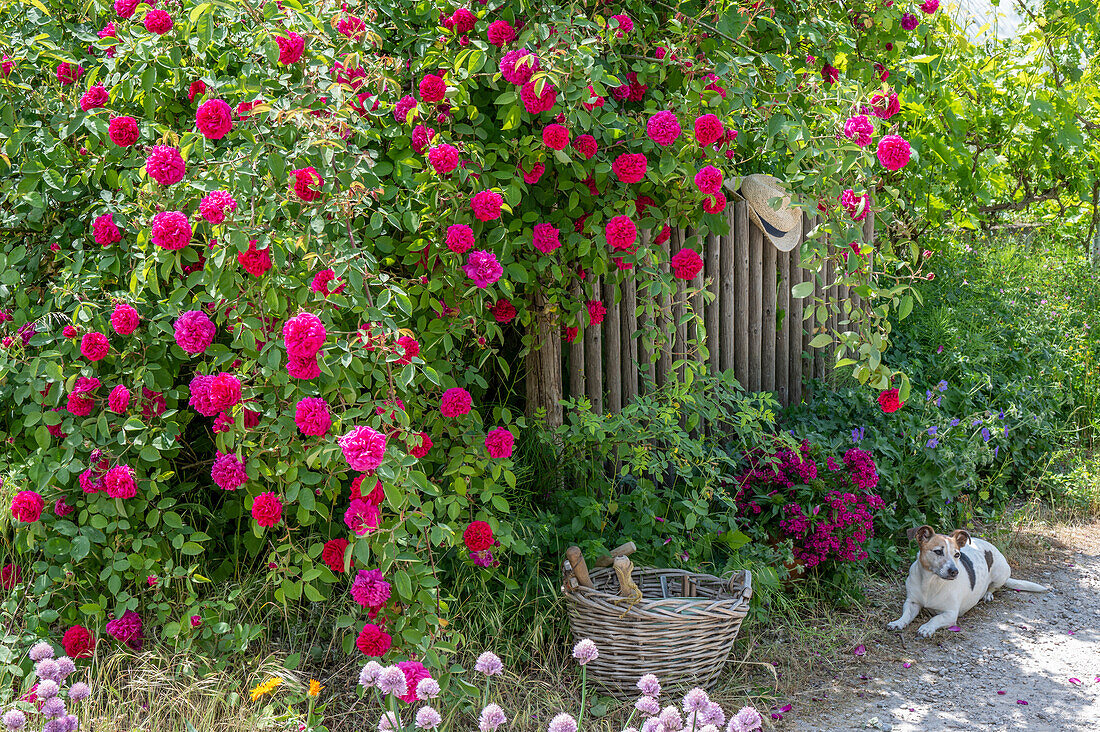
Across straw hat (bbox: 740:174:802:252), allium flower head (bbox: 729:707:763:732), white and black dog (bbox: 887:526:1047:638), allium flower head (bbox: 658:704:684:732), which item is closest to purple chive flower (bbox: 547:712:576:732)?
allium flower head (bbox: 658:704:684:732)

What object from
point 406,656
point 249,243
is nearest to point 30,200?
point 249,243

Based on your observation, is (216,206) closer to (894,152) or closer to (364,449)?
(364,449)

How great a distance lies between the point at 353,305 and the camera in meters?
2.12

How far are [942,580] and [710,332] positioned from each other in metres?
1.45

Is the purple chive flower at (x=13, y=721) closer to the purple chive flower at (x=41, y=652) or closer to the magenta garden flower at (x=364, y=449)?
the purple chive flower at (x=41, y=652)

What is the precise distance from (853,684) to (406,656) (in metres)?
1.64

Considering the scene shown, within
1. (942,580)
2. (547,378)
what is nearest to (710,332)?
(547,378)

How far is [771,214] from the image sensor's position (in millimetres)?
4066

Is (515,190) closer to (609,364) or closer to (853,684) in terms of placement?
(609,364)

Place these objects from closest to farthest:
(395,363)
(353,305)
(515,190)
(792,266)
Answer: (353,305) < (395,363) < (515,190) < (792,266)

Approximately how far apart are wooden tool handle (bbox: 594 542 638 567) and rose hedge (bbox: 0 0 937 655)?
0.93ft

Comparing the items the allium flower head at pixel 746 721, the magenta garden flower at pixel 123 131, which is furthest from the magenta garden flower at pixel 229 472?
the allium flower head at pixel 746 721

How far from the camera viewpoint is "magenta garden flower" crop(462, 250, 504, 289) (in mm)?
2547

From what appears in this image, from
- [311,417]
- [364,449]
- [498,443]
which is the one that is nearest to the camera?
[364,449]
